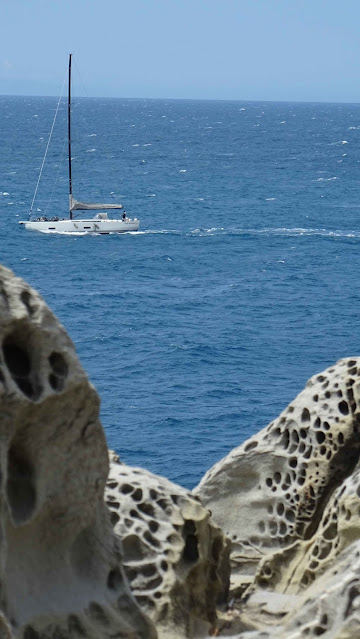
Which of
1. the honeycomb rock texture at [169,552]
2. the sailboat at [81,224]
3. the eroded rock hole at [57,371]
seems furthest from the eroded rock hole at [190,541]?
the sailboat at [81,224]

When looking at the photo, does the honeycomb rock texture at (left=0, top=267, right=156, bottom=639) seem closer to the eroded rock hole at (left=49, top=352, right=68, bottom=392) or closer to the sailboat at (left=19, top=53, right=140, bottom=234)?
the eroded rock hole at (left=49, top=352, right=68, bottom=392)

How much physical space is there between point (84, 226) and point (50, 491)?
88.3 meters

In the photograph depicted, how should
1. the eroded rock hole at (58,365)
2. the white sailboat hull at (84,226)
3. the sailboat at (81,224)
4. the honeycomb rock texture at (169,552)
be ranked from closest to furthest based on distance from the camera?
1. the eroded rock hole at (58,365)
2. the honeycomb rock texture at (169,552)
3. the white sailboat hull at (84,226)
4. the sailboat at (81,224)

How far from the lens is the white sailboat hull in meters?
94.9

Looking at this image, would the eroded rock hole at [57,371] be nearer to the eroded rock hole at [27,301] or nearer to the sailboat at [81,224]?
the eroded rock hole at [27,301]

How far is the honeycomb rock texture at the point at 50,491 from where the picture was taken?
893 centimetres

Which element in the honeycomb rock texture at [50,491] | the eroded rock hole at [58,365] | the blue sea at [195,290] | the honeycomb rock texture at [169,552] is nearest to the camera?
the honeycomb rock texture at [50,491]

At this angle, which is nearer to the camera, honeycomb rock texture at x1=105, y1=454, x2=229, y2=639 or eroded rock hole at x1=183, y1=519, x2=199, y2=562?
honeycomb rock texture at x1=105, y1=454, x2=229, y2=639

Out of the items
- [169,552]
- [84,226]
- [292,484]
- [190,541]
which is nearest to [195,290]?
[84,226]

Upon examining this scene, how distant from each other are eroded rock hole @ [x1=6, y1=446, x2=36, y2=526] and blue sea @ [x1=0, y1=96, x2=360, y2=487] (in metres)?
28.7

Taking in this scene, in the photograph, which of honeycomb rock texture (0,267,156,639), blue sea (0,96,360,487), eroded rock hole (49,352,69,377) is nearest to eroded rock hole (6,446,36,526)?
honeycomb rock texture (0,267,156,639)

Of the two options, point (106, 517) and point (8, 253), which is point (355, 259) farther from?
point (106, 517)

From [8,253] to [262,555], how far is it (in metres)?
69.7

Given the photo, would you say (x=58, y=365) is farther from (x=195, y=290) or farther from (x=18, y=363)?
(x=195, y=290)
